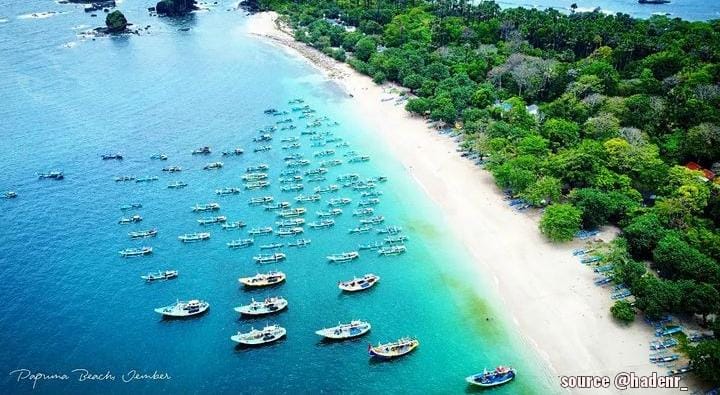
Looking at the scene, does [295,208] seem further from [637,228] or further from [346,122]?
[637,228]

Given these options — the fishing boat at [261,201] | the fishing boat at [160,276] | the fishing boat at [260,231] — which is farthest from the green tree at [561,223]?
the fishing boat at [160,276]

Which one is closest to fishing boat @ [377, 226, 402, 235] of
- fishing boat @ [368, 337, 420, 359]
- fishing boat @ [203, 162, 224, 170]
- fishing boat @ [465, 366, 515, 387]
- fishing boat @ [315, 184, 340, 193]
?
fishing boat @ [315, 184, 340, 193]

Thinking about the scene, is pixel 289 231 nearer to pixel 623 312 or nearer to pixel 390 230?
pixel 390 230

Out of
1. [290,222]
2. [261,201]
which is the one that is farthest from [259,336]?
[261,201]

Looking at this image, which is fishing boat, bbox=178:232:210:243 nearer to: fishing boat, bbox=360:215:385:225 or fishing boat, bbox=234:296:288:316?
fishing boat, bbox=234:296:288:316

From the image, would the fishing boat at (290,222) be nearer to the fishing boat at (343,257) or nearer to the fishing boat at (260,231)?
the fishing boat at (260,231)
